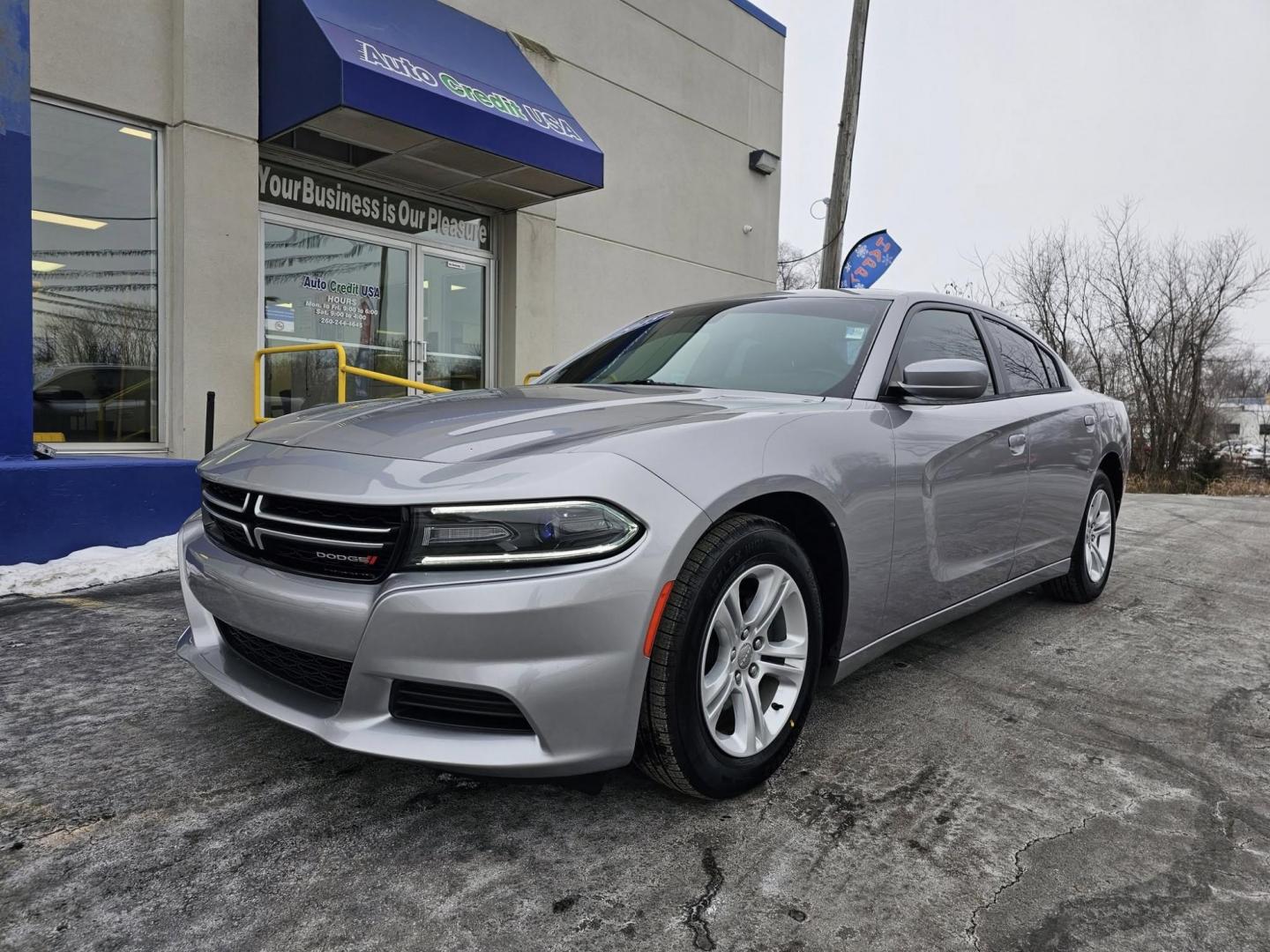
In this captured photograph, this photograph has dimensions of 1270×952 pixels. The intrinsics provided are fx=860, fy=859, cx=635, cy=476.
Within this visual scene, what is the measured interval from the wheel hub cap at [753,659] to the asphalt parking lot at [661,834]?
20 centimetres

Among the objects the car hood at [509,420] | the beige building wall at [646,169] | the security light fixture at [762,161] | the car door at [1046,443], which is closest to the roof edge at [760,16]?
the beige building wall at [646,169]

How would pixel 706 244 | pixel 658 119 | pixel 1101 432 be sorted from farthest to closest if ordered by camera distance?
pixel 706 244, pixel 658 119, pixel 1101 432

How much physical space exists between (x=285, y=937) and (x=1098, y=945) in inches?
63.9

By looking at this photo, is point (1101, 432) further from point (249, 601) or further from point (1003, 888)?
point (249, 601)

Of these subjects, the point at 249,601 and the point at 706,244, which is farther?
the point at 706,244

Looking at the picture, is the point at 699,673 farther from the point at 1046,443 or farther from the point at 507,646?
the point at 1046,443

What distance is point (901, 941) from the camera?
5.69 feet

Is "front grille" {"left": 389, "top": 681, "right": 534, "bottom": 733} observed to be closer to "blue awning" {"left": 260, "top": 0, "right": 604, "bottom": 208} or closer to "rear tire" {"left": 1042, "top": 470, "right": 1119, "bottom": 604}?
"rear tire" {"left": 1042, "top": 470, "right": 1119, "bottom": 604}

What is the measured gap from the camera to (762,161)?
42.6 feet

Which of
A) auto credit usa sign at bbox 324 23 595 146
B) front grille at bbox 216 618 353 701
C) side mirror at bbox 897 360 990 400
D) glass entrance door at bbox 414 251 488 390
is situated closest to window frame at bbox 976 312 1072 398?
side mirror at bbox 897 360 990 400

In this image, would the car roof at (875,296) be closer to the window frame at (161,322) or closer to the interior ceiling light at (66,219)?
the window frame at (161,322)

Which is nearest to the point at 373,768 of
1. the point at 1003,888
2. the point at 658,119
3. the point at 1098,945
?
the point at 1003,888

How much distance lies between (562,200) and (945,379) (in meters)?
8.08

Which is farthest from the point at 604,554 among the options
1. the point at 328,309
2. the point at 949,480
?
the point at 328,309
